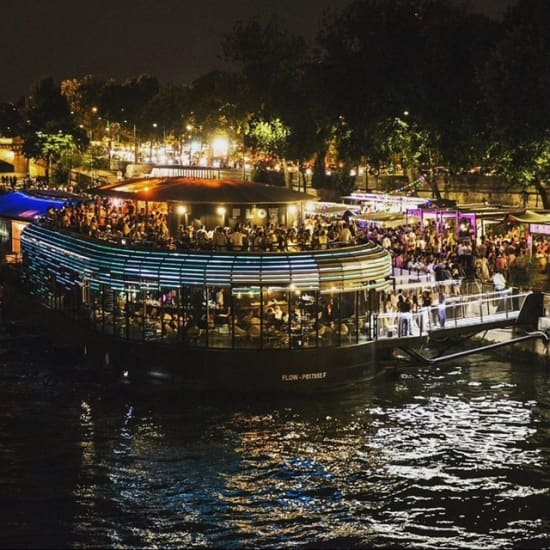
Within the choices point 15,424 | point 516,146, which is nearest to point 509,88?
point 516,146

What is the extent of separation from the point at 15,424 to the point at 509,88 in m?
34.7

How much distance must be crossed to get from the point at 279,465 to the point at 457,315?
41.4 feet

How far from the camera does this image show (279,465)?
96.9 ft

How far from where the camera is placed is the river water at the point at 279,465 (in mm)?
25031

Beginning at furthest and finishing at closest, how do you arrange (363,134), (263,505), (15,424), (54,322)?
(363,134), (54,322), (15,424), (263,505)

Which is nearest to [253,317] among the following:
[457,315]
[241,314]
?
[241,314]

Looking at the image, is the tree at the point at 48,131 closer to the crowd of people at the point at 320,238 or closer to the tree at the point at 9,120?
the tree at the point at 9,120

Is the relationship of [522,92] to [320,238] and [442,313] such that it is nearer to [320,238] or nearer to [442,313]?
[442,313]

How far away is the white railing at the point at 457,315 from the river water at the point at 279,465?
1981mm

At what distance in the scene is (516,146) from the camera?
58.3 metres

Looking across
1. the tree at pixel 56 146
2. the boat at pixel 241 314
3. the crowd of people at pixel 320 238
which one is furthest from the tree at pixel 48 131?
the boat at pixel 241 314

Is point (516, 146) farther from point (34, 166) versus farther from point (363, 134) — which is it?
point (34, 166)

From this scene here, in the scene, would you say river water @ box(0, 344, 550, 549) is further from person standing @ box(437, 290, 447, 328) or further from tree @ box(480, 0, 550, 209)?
tree @ box(480, 0, 550, 209)

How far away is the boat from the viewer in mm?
35375
